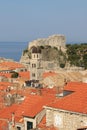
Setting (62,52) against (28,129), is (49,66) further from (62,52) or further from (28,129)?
(28,129)

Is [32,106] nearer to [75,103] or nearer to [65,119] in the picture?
[65,119]

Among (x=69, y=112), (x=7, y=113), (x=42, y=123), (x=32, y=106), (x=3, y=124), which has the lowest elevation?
(x=3, y=124)

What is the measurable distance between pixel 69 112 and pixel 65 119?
0.53m

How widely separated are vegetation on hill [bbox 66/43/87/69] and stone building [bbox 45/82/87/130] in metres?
62.4

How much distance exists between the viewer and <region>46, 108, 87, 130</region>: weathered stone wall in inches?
790

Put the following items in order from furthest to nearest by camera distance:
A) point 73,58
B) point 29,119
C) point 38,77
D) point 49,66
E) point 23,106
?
point 73,58, point 49,66, point 38,77, point 23,106, point 29,119

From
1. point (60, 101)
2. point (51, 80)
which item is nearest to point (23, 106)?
point (60, 101)

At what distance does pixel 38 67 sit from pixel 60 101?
4940 centimetres

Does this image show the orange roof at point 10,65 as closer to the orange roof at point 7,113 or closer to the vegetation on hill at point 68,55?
the vegetation on hill at point 68,55

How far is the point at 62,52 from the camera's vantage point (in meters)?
91.9

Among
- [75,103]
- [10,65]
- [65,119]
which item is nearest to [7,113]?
[65,119]

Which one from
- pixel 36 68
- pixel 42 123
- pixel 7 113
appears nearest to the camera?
pixel 42 123

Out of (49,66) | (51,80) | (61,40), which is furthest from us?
(61,40)

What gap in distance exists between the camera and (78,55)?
293 ft
